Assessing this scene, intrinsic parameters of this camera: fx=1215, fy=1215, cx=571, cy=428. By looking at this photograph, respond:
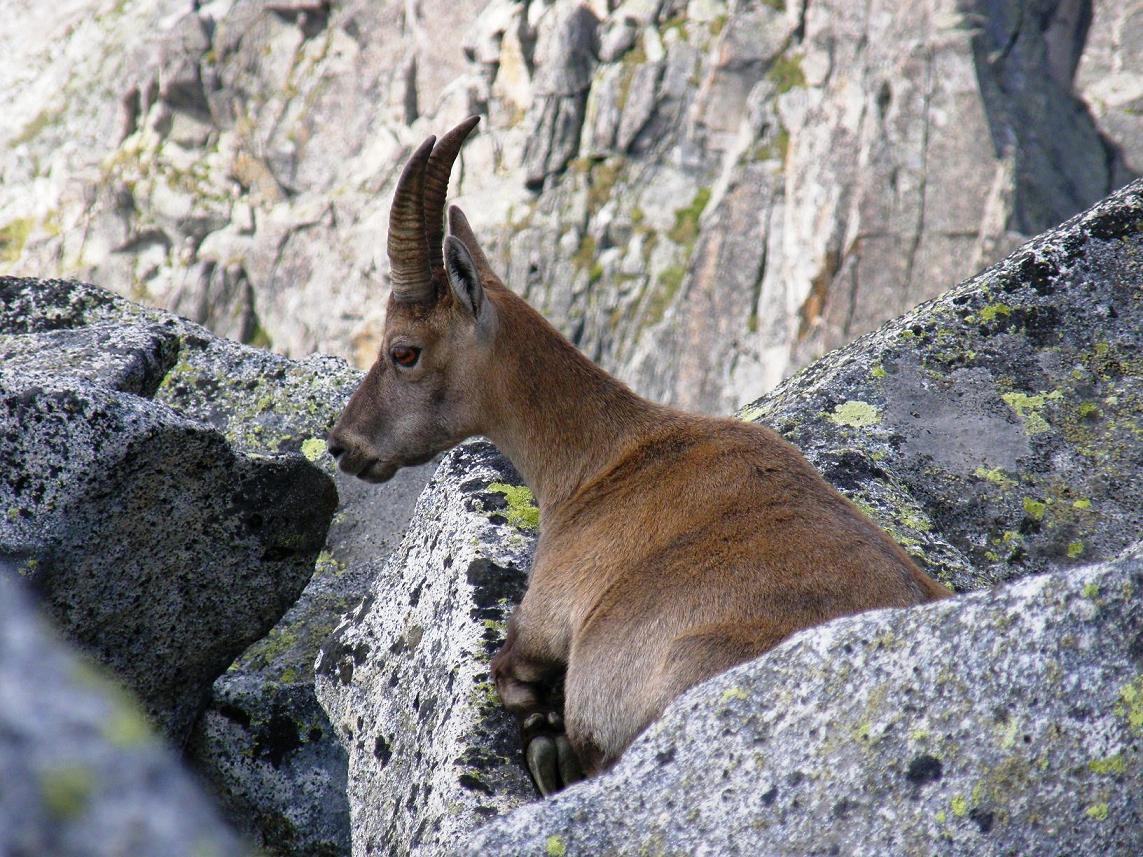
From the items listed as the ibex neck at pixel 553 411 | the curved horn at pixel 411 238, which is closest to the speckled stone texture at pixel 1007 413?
the ibex neck at pixel 553 411

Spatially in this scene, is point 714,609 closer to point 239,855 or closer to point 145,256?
point 239,855

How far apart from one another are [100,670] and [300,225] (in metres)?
151

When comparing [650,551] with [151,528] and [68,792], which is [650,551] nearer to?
[151,528]

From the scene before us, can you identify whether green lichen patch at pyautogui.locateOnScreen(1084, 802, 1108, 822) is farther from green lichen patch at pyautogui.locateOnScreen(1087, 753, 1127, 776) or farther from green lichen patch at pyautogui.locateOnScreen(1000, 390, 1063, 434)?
green lichen patch at pyautogui.locateOnScreen(1000, 390, 1063, 434)

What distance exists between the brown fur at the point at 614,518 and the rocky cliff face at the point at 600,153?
95.1 metres

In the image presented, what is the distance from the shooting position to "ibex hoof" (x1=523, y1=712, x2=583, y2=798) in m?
5.57

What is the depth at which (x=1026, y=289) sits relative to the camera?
8164 millimetres

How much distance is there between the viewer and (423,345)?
25.7 ft

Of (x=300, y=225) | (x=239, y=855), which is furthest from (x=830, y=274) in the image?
(x=239, y=855)

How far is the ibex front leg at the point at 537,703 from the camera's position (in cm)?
563

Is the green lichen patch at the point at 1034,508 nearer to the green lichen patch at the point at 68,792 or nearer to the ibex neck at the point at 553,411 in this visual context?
the ibex neck at the point at 553,411

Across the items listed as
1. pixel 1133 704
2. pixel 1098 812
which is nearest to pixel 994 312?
pixel 1133 704

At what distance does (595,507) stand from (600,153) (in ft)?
426

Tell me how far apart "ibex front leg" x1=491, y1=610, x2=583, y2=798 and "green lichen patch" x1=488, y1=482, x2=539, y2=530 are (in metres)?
1.26
